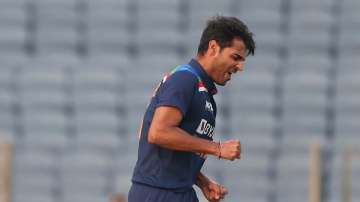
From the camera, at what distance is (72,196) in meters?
10.7

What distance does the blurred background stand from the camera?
1056 cm

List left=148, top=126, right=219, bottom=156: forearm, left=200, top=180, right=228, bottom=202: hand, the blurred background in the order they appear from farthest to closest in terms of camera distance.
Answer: the blurred background, left=200, top=180, right=228, bottom=202: hand, left=148, top=126, right=219, bottom=156: forearm

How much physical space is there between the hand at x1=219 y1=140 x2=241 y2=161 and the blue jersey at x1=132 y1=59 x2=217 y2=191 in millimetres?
189

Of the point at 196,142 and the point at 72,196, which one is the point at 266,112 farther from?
the point at 196,142

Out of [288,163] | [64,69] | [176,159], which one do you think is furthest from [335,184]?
[176,159]

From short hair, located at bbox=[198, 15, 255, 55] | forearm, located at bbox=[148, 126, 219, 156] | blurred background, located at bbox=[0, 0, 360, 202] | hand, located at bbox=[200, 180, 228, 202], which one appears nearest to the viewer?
forearm, located at bbox=[148, 126, 219, 156]

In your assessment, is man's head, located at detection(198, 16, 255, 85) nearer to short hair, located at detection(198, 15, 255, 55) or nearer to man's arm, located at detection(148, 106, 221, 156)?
short hair, located at detection(198, 15, 255, 55)

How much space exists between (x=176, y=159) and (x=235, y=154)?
28 centimetres

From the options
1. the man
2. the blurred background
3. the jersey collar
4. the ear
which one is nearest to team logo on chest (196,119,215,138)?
the man

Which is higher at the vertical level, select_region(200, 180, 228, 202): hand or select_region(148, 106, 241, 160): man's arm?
select_region(148, 106, 241, 160): man's arm

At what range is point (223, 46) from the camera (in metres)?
4.63

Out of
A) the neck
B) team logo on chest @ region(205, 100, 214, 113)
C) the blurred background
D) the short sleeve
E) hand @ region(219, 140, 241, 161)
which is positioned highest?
the neck

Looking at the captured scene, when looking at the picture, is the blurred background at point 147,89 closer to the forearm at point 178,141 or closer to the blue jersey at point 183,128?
the blue jersey at point 183,128

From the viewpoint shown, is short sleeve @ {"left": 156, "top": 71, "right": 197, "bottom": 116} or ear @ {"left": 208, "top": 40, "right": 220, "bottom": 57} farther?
ear @ {"left": 208, "top": 40, "right": 220, "bottom": 57}
